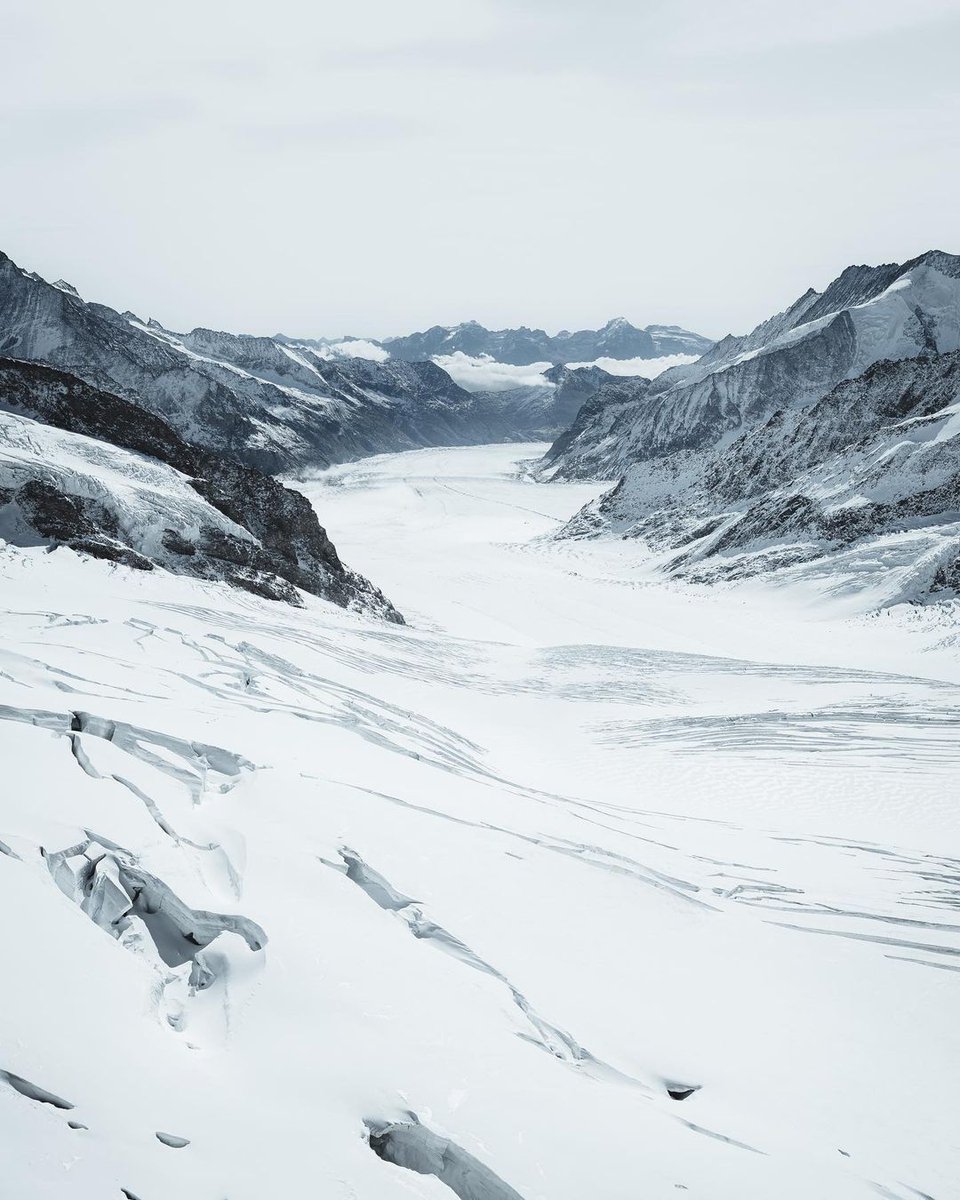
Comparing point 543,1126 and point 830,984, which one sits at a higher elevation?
point 543,1126

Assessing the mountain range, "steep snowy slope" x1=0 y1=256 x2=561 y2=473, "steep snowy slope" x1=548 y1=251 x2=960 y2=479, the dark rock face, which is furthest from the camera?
"steep snowy slope" x1=0 y1=256 x2=561 y2=473

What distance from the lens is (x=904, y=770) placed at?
13672 millimetres

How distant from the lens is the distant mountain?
127ft

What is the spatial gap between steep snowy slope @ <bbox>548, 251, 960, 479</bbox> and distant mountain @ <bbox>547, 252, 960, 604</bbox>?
213mm

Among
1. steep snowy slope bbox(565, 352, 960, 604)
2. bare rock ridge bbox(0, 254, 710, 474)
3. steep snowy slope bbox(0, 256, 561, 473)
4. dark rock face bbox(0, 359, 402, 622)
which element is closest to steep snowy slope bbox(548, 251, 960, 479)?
steep snowy slope bbox(565, 352, 960, 604)

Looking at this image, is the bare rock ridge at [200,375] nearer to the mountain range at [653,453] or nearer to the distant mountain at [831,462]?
the mountain range at [653,453]

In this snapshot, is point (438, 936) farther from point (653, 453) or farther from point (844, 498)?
point (653, 453)

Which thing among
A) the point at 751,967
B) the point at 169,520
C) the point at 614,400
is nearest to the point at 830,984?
the point at 751,967

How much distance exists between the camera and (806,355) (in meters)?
95.7

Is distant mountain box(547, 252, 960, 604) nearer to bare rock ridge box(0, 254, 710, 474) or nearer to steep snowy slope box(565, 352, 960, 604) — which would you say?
steep snowy slope box(565, 352, 960, 604)

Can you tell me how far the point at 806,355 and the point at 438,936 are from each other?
343 feet

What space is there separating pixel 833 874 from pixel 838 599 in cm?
2837

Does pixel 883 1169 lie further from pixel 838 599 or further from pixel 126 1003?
pixel 838 599

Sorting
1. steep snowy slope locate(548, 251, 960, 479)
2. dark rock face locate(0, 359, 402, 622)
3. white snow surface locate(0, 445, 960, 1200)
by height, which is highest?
steep snowy slope locate(548, 251, 960, 479)
